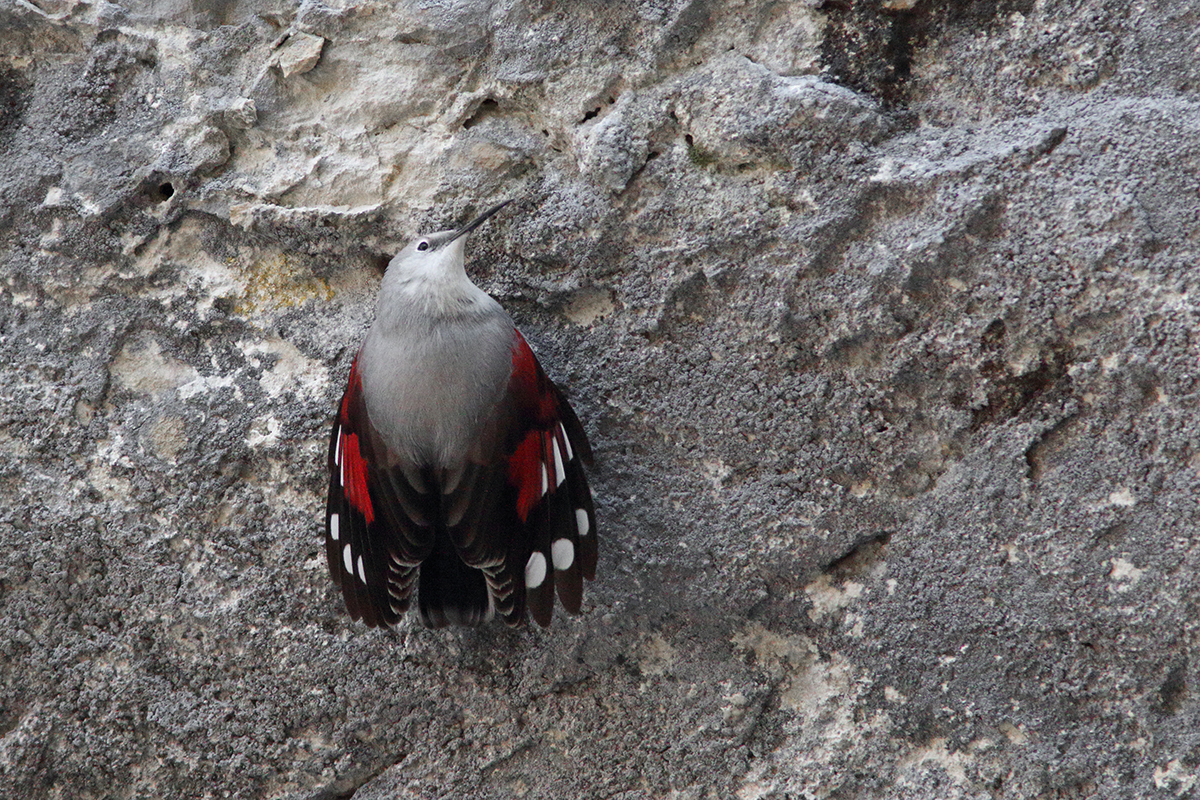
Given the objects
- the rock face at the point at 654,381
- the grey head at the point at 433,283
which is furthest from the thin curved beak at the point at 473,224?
the rock face at the point at 654,381

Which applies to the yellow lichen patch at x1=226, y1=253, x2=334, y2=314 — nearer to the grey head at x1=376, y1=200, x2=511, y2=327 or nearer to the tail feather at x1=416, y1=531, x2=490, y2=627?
the grey head at x1=376, y1=200, x2=511, y2=327

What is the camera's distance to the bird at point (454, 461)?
1.73 m

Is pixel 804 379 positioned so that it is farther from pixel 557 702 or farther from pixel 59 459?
pixel 59 459

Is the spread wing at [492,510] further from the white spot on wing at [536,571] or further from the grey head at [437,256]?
the grey head at [437,256]

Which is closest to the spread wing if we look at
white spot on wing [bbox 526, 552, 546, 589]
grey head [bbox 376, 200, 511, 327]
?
white spot on wing [bbox 526, 552, 546, 589]

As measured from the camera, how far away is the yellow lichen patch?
2031 millimetres

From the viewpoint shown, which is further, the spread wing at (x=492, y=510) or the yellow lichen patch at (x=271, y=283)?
the yellow lichen patch at (x=271, y=283)

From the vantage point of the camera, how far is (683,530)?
1836 millimetres

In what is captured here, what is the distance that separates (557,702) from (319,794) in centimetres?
53

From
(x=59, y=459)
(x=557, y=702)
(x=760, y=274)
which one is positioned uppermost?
(x=760, y=274)

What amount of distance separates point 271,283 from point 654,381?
2.87 ft

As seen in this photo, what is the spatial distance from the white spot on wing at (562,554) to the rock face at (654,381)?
0.15 metres

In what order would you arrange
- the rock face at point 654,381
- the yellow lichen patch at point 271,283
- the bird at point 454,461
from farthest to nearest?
the yellow lichen patch at point 271,283 → the bird at point 454,461 → the rock face at point 654,381

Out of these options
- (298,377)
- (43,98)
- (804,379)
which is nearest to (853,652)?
(804,379)
